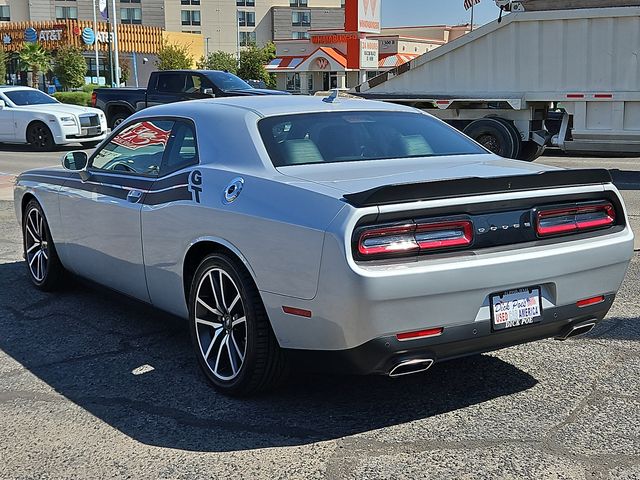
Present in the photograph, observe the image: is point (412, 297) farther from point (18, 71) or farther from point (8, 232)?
point (18, 71)

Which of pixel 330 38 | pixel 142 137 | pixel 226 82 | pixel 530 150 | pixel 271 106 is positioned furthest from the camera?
pixel 330 38

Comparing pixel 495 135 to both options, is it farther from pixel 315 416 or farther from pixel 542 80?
pixel 315 416

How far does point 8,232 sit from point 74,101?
40.7 m

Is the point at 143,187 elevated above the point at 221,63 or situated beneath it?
situated beneath

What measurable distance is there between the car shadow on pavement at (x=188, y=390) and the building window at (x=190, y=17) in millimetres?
95477

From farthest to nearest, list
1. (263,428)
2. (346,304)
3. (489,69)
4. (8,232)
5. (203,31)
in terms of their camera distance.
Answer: (203,31), (489,69), (8,232), (263,428), (346,304)

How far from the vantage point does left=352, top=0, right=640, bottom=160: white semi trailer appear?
14586 millimetres

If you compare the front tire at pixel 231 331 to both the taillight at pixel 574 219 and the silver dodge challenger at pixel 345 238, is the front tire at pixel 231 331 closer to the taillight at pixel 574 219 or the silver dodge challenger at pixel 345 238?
the silver dodge challenger at pixel 345 238

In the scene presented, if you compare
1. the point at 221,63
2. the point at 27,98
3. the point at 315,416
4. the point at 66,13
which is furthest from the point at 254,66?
the point at 315,416

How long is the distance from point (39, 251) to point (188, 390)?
2649 millimetres

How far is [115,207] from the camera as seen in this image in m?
5.47

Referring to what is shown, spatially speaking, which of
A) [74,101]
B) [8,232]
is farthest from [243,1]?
[8,232]

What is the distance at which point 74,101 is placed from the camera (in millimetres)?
48375

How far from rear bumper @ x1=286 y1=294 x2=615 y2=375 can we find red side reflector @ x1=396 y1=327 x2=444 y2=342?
18mm
